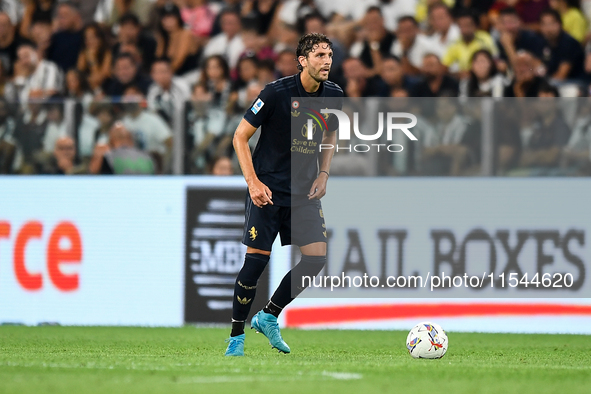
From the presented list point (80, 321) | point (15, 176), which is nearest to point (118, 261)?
point (80, 321)

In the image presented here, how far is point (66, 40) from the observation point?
45.7 ft

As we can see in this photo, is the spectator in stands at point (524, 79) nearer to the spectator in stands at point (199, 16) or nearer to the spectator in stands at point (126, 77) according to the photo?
the spectator in stands at point (126, 77)

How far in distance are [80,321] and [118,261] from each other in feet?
2.68

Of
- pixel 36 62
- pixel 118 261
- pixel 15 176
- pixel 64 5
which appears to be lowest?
pixel 118 261

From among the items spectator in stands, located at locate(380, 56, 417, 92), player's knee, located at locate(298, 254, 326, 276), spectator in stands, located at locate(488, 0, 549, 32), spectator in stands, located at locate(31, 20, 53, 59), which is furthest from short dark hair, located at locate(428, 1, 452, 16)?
player's knee, located at locate(298, 254, 326, 276)

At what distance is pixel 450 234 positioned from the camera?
34.4 feet

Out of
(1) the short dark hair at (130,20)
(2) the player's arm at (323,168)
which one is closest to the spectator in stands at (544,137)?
(2) the player's arm at (323,168)

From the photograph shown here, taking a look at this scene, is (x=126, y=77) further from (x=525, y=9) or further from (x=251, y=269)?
(x=251, y=269)

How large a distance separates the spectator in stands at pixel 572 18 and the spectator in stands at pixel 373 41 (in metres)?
2.32

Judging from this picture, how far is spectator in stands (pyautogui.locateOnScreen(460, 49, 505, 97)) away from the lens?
1135 cm

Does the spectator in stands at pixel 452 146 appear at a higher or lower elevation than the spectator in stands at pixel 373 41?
lower

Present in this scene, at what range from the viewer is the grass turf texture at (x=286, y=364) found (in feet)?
17.5

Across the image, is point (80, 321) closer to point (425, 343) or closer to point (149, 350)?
point (149, 350)

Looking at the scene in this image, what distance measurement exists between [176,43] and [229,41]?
0.79 meters
